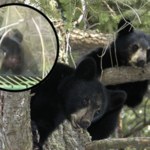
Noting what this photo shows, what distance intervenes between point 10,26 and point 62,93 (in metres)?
2.31

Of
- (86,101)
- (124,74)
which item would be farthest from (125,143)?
(124,74)

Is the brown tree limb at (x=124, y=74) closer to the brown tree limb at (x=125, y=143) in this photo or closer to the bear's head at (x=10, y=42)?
the brown tree limb at (x=125, y=143)

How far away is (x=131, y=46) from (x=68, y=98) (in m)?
1.39

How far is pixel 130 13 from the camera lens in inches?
192

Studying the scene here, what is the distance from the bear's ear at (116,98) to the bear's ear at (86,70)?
0.40 m

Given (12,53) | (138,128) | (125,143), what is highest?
(12,53)

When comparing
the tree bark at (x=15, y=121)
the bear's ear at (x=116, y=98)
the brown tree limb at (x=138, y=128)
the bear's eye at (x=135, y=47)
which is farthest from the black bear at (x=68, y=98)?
the brown tree limb at (x=138, y=128)

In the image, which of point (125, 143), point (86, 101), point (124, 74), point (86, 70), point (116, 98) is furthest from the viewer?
point (116, 98)

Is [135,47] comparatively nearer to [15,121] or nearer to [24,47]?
[15,121]

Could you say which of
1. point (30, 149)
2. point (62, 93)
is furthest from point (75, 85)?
point (30, 149)

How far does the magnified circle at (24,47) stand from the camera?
216cm

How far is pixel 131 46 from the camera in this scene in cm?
538

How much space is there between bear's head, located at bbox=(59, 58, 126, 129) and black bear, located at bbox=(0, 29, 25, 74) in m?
2.01

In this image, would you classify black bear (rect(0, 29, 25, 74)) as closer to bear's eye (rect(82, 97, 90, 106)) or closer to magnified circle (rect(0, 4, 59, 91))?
magnified circle (rect(0, 4, 59, 91))
